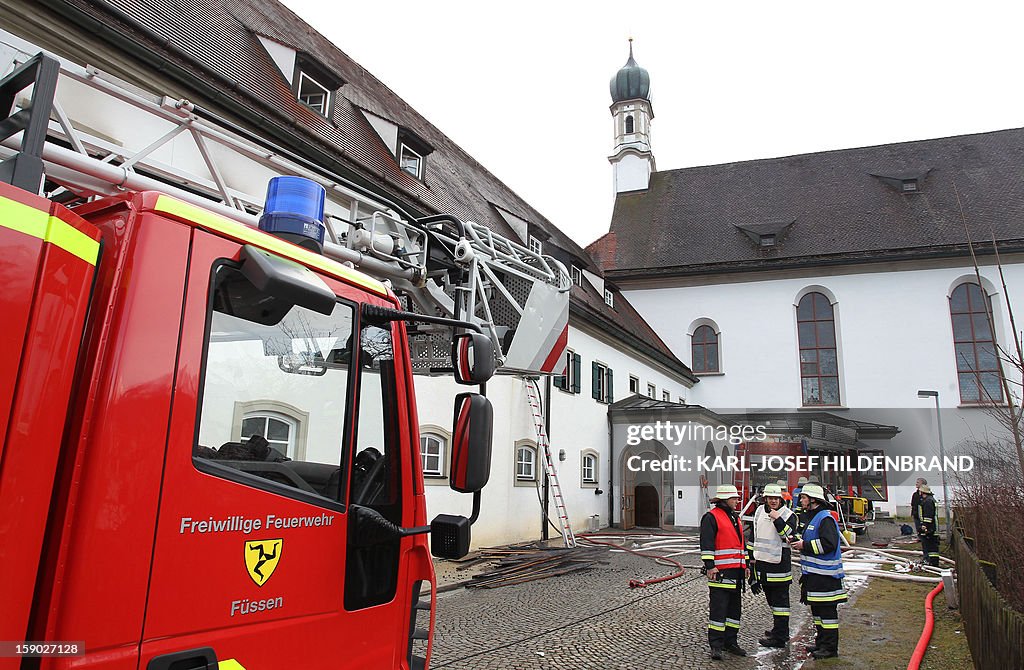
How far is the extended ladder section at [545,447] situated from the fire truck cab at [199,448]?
42.3 ft

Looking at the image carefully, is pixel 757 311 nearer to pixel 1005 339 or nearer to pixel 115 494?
pixel 1005 339

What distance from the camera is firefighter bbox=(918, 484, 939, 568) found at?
13.1 m

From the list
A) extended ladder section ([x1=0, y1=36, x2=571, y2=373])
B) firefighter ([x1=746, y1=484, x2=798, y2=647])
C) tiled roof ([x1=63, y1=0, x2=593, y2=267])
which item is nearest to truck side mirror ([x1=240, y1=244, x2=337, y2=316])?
extended ladder section ([x1=0, y1=36, x2=571, y2=373])

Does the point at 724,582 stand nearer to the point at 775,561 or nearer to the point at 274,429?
the point at 775,561

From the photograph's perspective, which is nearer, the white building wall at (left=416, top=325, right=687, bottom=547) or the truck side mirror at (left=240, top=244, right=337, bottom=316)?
the truck side mirror at (left=240, top=244, right=337, bottom=316)

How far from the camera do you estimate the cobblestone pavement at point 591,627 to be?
6.57 metres

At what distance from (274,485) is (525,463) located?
1457cm

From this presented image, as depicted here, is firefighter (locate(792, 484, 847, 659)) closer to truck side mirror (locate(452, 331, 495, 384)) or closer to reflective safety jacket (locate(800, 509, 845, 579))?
reflective safety jacket (locate(800, 509, 845, 579))

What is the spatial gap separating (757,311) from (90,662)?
3121cm

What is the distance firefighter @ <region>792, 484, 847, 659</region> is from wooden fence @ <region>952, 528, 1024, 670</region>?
1110 millimetres

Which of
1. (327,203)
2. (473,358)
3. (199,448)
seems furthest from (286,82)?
(199,448)

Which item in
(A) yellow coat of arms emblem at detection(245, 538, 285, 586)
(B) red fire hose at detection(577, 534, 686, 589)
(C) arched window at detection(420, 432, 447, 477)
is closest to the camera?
(A) yellow coat of arms emblem at detection(245, 538, 285, 586)

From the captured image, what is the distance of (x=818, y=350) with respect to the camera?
98.5 feet

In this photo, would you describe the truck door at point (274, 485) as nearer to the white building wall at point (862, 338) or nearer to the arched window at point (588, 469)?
the arched window at point (588, 469)
